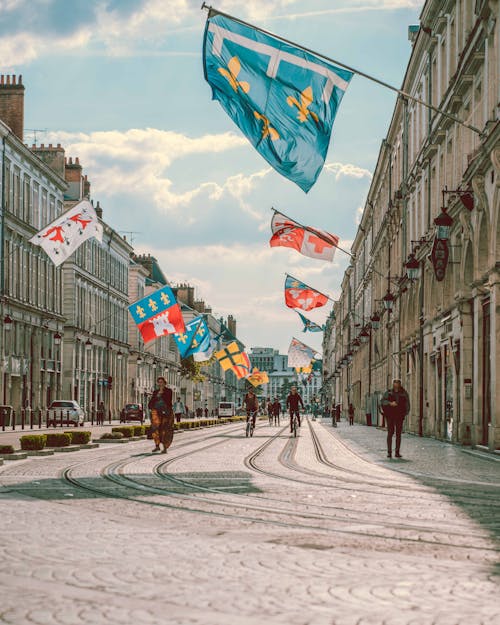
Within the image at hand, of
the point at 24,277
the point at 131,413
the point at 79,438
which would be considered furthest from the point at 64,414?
the point at 79,438

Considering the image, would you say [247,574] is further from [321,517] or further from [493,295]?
[493,295]

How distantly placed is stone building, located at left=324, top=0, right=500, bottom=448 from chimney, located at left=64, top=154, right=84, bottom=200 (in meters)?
35.0

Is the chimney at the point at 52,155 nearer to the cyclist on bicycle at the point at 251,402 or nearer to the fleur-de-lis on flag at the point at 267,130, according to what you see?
the cyclist on bicycle at the point at 251,402

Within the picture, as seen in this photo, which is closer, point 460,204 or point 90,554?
point 90,554

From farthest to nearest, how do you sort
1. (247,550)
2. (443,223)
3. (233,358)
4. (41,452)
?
(233,358) → (443,223) → (41,452) → (247,550)

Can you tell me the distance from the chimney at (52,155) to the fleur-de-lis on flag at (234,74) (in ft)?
205

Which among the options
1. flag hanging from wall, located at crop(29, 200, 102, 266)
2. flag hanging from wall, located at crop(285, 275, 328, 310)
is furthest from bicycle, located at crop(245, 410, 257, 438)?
flag hanging from wall, located at crop(29, 200, 102, 266)

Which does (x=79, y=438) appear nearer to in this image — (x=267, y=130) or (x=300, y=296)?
(x=267, y=130)

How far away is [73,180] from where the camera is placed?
→ 85500 mm

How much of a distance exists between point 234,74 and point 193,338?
31.3 meters

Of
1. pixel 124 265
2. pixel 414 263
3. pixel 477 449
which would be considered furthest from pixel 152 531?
pixel 124 265

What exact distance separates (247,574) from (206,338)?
146 ft

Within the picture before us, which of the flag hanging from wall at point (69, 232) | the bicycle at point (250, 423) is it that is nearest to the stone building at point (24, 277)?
the bicycle at point (250, 423)

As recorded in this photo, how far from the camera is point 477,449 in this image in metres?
27.6
